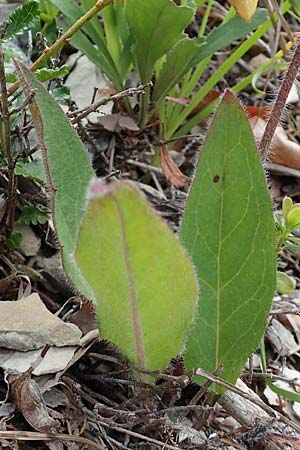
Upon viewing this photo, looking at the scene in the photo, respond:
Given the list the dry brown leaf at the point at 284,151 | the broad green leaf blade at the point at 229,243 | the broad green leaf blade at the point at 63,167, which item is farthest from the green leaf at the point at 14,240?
the dry brown leaf at the point at 284,151

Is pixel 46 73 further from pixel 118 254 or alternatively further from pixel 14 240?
pixel 118 254

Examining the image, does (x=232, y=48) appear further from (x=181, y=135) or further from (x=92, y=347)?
(x=92, y=347)

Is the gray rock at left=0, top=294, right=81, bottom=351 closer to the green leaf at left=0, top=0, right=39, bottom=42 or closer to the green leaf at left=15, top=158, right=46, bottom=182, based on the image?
the green leaf at left=15, top=158, right=46, bottom=182

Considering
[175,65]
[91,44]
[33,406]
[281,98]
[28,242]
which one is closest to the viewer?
[33,406]

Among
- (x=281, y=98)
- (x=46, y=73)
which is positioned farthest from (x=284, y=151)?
(x=46, y=73)

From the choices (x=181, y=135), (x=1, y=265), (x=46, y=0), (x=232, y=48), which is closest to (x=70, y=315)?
(x=1, y=265)

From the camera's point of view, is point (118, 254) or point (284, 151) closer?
point (118, 254)

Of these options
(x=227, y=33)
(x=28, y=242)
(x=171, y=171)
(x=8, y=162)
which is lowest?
(x=171, y=171)

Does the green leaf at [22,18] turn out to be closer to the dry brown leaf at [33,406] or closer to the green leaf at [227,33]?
the green leaf at [227,33]
